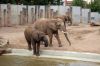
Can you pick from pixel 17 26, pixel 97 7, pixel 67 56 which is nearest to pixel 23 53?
pixel 67 56

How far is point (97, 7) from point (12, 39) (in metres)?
23.9

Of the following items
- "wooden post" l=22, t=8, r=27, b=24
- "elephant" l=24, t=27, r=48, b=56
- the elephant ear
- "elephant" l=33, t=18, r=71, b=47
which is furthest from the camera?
"wooden post" l=22, t=8, r=27, b=24

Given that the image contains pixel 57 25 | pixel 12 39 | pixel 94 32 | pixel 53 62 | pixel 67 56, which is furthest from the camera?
pixel 94 32

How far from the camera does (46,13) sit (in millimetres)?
31016

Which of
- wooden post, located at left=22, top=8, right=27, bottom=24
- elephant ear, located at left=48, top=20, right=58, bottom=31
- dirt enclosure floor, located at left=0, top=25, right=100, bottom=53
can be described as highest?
elephant ear, located at left=48, top=20, right=58, bottom=31

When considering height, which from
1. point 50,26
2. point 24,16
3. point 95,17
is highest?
point 50,26

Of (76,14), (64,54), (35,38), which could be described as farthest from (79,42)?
(76,14)

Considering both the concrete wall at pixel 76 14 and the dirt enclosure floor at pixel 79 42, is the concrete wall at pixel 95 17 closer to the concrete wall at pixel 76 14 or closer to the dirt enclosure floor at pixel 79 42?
the concrete wall at pixel 76 14

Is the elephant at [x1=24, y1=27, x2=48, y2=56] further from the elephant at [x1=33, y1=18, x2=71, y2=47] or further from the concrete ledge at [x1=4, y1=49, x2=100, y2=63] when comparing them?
the elephant at [x1=33, y1=18, x2=71, y2=47]

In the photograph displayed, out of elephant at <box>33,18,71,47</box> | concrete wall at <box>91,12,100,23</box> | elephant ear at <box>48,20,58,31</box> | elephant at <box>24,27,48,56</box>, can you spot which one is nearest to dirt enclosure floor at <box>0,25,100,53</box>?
elephant at <box>33,18,71,47</box>

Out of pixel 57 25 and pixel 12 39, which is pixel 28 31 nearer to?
pixel 57 25

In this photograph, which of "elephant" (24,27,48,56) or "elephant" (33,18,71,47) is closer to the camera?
"elephant" (24,27,48,56)

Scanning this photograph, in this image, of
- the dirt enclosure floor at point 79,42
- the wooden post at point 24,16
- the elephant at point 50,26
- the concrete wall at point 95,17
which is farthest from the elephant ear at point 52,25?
the concrete wall at point 95,17

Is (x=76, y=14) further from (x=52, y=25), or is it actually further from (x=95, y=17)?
(x=52, y=25)
